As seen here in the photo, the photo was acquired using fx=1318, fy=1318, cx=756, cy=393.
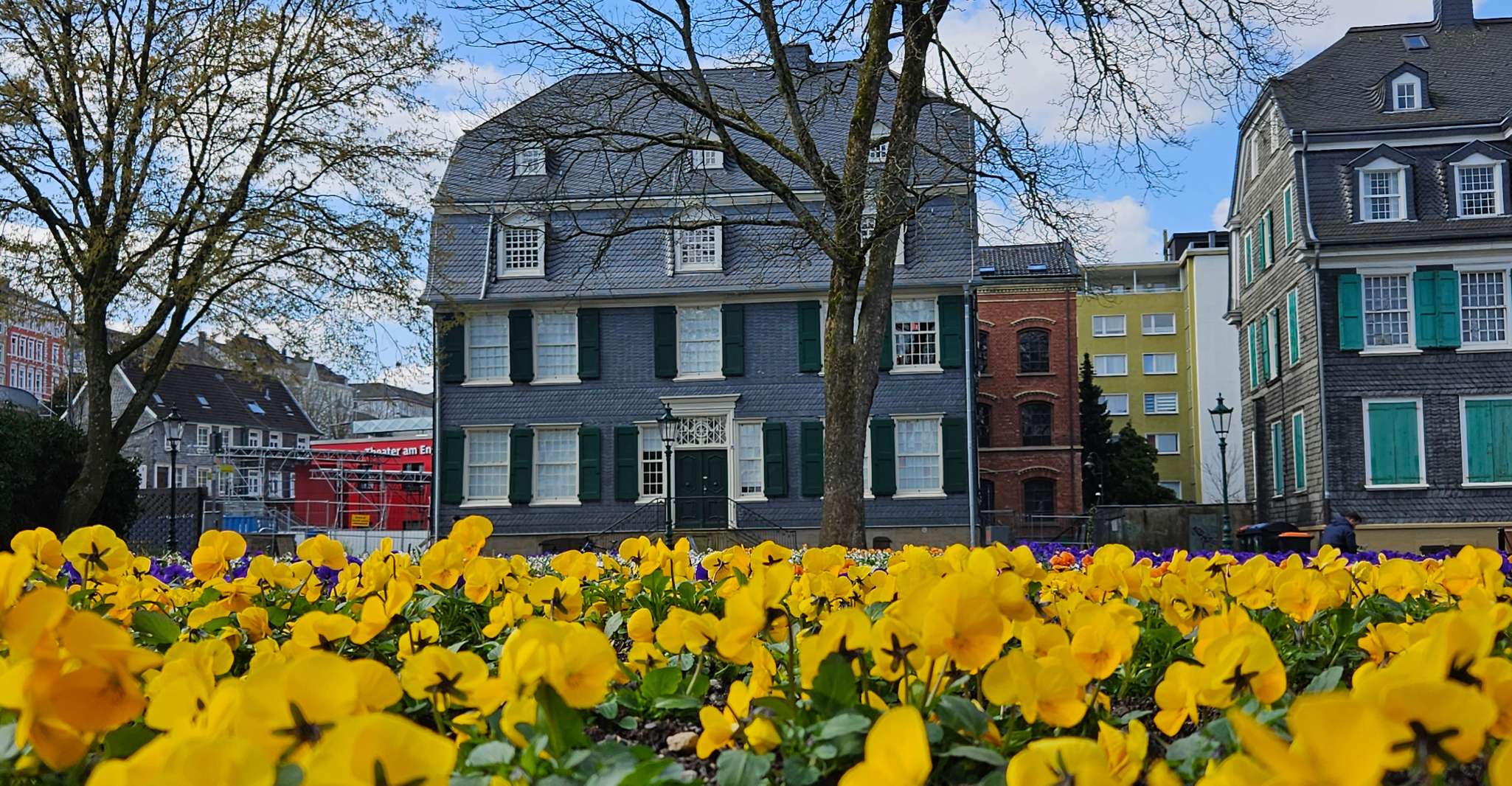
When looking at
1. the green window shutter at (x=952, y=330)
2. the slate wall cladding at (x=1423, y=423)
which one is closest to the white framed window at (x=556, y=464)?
the green window shutter at (x=952, y=330)

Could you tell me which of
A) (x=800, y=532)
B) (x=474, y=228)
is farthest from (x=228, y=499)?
(x=800, y=532)

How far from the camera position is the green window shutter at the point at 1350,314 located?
89.1 feet

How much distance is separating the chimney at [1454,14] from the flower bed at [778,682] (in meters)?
32.5

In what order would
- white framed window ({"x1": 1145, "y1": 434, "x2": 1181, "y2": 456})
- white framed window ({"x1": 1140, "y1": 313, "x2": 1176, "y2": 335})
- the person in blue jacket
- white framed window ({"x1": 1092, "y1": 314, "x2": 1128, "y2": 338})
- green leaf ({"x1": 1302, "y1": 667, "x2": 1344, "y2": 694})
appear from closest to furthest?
green leaf ({"x1": 1302, "y1": 667, "x2": 1344, "y2": 694}) → the person in blue jacket → white framed window ({"x1": 1145, "y1": 434, "x2": 1181, "y2": 456}) → white framed window ({"x1": 1140, "y1": 313, "x2": 1176, "y2": 335}) → white framed window ({"x1": 1092, "y1": 314, "x2": 1128, "y2": 338})

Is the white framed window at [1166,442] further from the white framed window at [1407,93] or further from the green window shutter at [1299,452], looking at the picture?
the white framed window at [1407,93]

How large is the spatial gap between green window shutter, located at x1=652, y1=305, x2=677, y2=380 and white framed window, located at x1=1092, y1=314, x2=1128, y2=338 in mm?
36482

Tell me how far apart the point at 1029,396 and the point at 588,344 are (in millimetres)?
15127

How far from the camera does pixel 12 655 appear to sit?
1.43 meters

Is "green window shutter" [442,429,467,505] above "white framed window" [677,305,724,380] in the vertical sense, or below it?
below

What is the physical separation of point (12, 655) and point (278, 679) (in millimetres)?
442

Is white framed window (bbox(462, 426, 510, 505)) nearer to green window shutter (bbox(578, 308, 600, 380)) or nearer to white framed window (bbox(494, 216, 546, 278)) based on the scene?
green window shutter (bbox(578, 308, 600, 380))

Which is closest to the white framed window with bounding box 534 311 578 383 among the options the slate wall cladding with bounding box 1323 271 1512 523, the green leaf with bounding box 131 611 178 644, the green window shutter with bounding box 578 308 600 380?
the green window shutter with bounding box 578 308 600 380

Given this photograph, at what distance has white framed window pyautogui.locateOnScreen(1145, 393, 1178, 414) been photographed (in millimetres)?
60312

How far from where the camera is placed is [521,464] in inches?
1150
